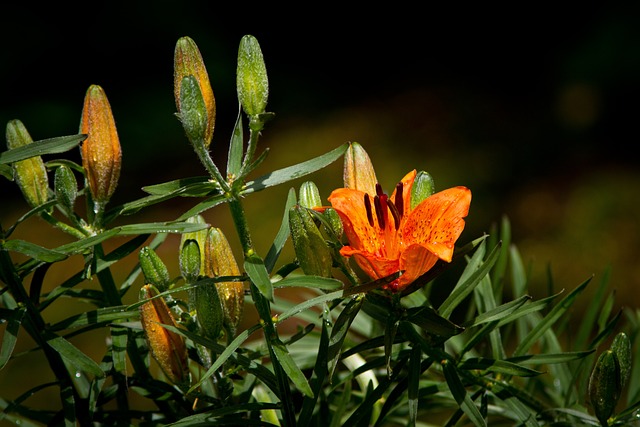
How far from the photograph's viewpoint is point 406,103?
226 centimetres

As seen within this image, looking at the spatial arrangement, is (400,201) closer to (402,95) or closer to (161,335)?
(161,335)

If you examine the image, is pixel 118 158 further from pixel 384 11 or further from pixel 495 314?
pixel 384 11

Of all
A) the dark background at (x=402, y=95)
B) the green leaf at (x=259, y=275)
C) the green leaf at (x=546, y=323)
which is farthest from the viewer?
the dark background at (x=402, y=95)

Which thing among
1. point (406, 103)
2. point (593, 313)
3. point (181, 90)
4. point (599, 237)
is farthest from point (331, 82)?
point (181, 90)

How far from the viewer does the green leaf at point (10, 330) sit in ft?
1.03

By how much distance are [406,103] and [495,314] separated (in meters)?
1.96

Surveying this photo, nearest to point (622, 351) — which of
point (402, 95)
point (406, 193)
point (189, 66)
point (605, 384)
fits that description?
point (605, 384)

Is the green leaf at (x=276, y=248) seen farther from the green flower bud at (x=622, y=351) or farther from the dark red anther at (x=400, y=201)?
the green flower bud at (x=622, y=351)

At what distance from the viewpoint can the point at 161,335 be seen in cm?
33

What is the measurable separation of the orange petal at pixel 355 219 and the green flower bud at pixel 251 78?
5 cm

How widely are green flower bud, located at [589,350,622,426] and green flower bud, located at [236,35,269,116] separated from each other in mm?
182

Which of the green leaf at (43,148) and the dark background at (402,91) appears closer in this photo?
the green leaf at (43,148)

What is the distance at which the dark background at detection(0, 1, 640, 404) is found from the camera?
173cm

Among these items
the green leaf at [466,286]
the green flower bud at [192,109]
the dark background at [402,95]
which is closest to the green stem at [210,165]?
the green flower bud at [192,109]
